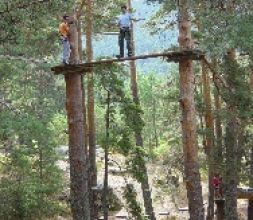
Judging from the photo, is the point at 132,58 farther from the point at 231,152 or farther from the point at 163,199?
the point at 163,199

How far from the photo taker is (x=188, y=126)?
11242 millimetres

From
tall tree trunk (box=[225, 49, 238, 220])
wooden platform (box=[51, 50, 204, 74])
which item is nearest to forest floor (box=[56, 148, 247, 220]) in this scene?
tall tree trunk (box=[225, 49, 238, 220])

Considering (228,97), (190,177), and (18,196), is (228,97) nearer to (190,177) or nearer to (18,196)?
(190,177)

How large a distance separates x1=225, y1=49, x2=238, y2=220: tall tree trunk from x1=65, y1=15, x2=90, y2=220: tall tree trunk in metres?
5.32

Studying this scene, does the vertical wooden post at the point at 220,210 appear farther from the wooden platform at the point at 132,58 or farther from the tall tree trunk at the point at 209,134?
the wooden platform at the point at 132,58

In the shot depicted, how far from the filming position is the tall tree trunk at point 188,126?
10977 mm

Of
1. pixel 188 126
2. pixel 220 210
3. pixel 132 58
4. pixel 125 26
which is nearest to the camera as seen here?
pixel 132 58

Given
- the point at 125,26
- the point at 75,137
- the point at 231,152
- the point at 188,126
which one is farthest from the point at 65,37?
the point at 231,152

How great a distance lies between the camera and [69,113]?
38.0 ft

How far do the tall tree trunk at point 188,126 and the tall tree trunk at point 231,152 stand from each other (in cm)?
398

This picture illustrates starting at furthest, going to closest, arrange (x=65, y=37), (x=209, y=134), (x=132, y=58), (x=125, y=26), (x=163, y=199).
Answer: (x=163, y=199) → (x=209, y=134) → (x=125, y=26) → (x=65, y=37) → (x=132, y=58)

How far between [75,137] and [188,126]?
254 centimetres

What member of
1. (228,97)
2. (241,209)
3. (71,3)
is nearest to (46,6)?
(71,3)

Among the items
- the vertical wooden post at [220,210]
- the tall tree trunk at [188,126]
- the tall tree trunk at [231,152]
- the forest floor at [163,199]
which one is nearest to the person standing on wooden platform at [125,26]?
the tall tree trunk at [188,126]
